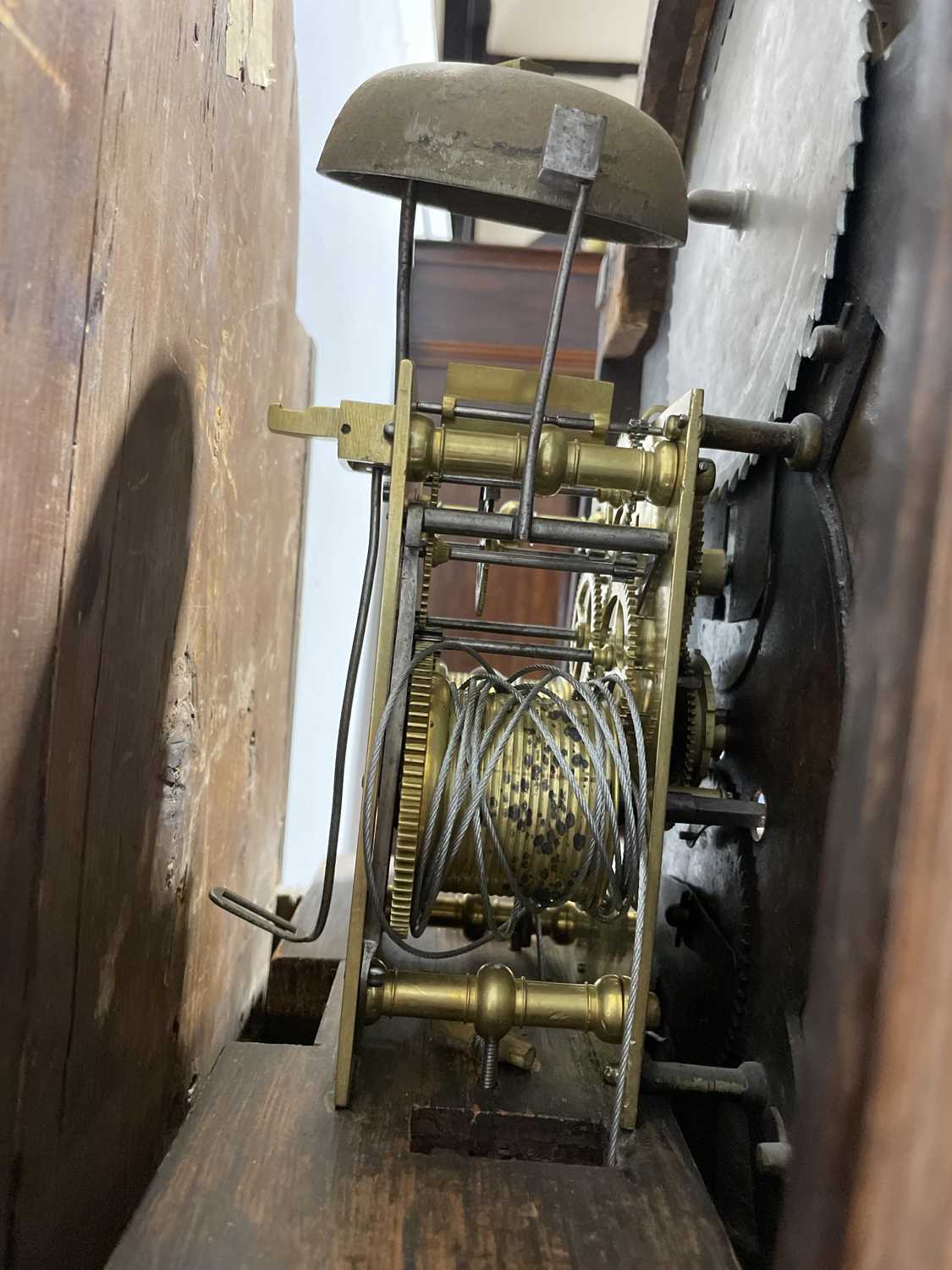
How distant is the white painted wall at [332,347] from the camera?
1.49m

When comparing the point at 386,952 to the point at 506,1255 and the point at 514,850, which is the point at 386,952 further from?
the point at 506,1255

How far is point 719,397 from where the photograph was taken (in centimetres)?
119

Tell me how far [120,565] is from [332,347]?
1.13 metres

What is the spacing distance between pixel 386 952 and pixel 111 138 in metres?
0.83

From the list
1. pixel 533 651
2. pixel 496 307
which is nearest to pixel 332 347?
pixel 496 307

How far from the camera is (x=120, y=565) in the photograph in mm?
722

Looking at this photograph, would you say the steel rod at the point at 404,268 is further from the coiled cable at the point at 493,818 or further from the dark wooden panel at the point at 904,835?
the dark wooden panel at the point at 904,835

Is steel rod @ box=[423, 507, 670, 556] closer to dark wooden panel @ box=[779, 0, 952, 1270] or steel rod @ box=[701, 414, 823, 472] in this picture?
steel rod @ box=[701, 414, 823, 472]

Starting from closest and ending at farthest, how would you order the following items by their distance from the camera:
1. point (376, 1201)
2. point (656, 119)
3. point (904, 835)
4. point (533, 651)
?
point (904, 835), point (376, 1201), point (533, 651), point (656, 119)

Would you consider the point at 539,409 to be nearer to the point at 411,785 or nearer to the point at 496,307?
the point at 411,785

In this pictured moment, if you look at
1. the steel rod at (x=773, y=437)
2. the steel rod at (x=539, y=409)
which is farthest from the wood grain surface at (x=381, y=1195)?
the steel rod at (x=773, y=437)

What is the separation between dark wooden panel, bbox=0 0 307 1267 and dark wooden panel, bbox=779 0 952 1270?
50 cm

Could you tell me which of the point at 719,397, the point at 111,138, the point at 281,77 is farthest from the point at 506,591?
the point at 111,138

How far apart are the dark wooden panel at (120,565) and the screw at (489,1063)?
317 millimetres
